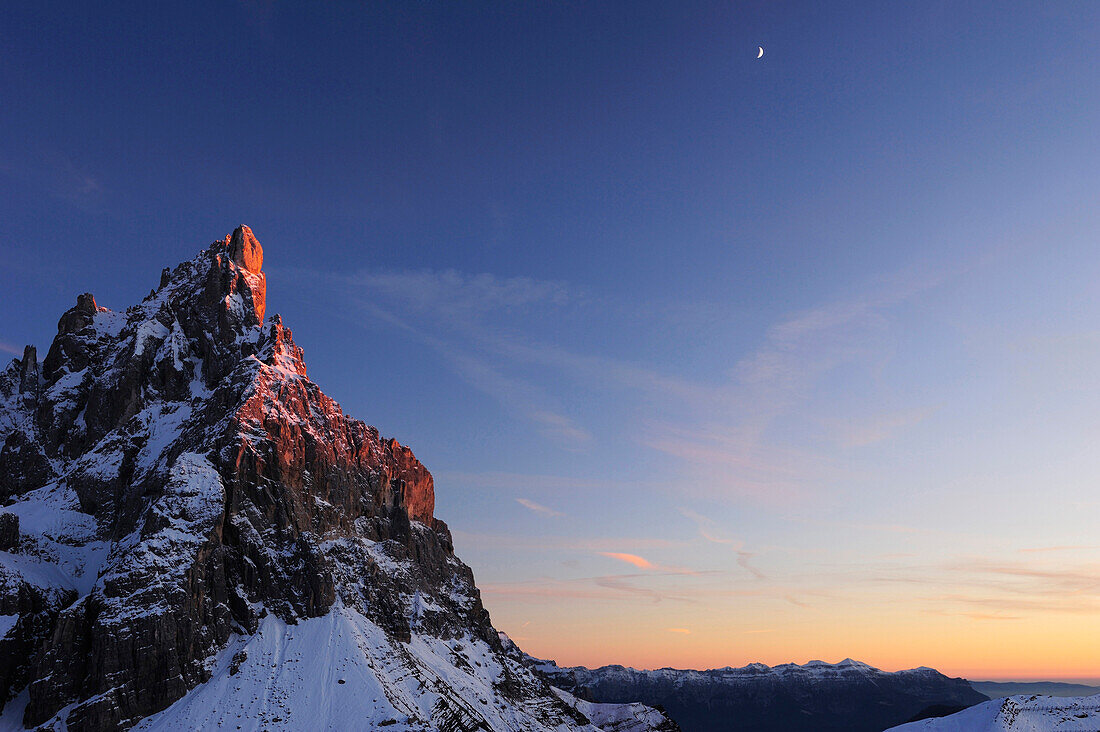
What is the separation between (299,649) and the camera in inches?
6703

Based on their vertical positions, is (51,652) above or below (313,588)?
below

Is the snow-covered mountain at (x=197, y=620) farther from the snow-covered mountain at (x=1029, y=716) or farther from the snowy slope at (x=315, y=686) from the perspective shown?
the snow-covered mountain at (x=1029, y=716)

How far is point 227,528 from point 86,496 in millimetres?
43558

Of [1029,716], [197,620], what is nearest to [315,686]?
[197,620]

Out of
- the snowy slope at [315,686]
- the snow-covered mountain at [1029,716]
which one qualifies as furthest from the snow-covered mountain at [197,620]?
the snow-covered mountain at [1029,716]

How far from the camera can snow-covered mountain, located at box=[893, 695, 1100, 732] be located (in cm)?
17185

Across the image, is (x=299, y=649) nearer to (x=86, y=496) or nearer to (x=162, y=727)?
(x=162, y=727)

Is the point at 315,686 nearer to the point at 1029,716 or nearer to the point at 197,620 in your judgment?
the point at 197,620

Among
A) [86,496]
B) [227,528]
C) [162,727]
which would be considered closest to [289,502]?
[227,528]

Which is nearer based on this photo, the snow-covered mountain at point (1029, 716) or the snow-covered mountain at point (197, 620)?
the snow-covered mountain at point (197, 620)

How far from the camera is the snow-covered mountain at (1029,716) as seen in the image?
17185 centimetres

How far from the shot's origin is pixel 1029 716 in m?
176

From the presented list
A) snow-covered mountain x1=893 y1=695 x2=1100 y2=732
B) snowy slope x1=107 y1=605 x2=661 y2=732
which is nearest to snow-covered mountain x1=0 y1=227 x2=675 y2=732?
snowy slope x1=107 y1=605 x2=661 y2=732

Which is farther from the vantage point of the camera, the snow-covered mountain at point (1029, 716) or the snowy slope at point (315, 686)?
A: the snow-covered mountain at point (1029, 716)
